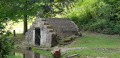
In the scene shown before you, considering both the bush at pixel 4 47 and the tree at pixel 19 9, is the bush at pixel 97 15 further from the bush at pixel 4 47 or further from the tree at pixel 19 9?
the bush at pixel 4 47

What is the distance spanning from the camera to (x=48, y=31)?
19.8 m

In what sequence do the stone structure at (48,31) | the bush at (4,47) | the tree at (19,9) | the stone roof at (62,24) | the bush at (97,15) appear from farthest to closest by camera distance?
the bush at (97,15) < the stone roof at (62,24) < the stone structure at (48,31) < the tree at (19,9) < the bush at (4,47)

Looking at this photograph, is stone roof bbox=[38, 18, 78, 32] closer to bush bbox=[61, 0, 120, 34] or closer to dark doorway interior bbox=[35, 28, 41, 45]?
dark doorway interior bbox=[35, 28, 41, 45]

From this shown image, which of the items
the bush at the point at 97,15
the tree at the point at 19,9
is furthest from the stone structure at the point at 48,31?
the tree at the point at 19,9

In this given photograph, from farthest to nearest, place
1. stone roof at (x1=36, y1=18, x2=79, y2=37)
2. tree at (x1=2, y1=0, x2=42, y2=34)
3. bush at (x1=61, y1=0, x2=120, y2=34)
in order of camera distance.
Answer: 1. bush at (x1=61, y1=0, x2=120, y2=34)
2. stone roof at (x1=36, y1=18, x2=79, y2=37)
3. tree at (x1=2, y1=0, x2=42, y2=34)

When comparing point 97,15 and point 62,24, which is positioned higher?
point 97,15

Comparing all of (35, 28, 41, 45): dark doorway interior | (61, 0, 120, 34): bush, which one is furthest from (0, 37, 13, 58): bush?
(61, 0, 120, 34): bush

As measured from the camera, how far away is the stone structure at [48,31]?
19.8 m

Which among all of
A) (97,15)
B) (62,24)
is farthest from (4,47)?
(97,15)

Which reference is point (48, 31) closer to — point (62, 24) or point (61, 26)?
point (61, 26)

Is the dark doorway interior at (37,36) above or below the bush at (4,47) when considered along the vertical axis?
below

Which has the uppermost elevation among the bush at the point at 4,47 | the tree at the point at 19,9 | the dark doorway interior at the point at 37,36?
the tree at the point at 19,9

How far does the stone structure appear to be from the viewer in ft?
65.0

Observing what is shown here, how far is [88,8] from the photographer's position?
27094 millimetres
